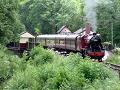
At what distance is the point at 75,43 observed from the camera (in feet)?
143

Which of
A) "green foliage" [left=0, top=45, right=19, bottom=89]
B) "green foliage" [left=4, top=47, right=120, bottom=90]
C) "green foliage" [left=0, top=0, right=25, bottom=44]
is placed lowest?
"green foliage" [left=0, top=45, right=19, bottom=89]

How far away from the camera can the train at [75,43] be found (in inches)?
1481

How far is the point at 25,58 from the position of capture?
37.6 meters

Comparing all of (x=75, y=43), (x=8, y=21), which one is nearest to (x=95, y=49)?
(x=75, y=43)

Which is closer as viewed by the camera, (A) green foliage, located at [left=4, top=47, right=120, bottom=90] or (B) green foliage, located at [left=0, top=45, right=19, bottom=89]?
(A) green foliage, located at [left=4, top=47, right=120, bottom=90]

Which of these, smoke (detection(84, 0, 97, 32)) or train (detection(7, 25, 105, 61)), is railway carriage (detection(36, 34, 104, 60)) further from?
smoke (detection(84, 0, 97, 32))

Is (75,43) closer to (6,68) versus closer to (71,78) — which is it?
(6,68)

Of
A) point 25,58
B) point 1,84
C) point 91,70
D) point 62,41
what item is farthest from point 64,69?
point 62,41

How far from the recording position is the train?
123 feet

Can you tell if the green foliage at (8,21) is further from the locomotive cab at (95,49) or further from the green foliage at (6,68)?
the locomotive cab at (95,49)

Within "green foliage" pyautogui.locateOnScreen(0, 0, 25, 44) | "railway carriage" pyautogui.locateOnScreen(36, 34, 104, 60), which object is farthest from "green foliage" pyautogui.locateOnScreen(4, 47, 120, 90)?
"green foliage" pyautogui.locateOnScreen(0, 0, 25, 44)

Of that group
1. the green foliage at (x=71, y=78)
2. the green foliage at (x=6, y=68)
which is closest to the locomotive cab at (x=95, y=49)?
the green foliage at (x=6, y=68)

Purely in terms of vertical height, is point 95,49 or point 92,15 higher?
point 92,15

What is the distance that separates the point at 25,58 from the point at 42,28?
52.9m
